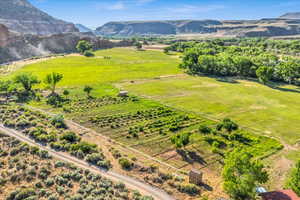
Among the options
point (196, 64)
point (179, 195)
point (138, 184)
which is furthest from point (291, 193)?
point (196, 64)

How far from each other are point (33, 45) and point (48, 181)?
16040 centimetres

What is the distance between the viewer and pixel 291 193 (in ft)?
79.6

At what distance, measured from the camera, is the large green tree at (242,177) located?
2287 cm

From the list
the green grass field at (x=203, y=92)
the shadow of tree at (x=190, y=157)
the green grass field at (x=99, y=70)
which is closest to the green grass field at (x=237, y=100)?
the green grass field at (x=203, y=92)

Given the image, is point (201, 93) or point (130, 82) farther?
point (130, 82)

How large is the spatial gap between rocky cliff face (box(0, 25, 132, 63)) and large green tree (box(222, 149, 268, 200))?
462ft

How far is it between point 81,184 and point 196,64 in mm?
84808

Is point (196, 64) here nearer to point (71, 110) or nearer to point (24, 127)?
point (71, 110)

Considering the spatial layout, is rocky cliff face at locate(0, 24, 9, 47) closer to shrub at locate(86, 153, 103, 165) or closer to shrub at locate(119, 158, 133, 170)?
shrub at locate(86, 153, 103, 165)

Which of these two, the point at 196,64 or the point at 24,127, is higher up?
the point at 196,64

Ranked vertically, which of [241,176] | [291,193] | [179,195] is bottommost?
[179,195]

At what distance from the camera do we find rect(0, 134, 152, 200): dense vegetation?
26.2 meters

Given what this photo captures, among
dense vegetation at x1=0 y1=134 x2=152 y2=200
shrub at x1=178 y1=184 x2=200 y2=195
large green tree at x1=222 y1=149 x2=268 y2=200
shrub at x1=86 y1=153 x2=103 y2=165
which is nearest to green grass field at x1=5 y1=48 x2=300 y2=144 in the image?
large green tree at x1=222 y1=149 x2=268 y2=200

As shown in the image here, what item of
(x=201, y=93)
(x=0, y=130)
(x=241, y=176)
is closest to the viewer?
(x=241, y=176)
